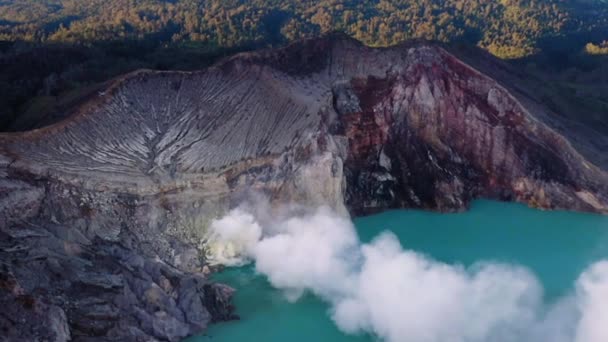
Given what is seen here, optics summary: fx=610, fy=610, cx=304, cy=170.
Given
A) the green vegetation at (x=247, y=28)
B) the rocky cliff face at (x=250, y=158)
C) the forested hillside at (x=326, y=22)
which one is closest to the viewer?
the rocky cliff face at (x=250, y=158)

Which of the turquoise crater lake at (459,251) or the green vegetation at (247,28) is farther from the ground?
the green vegetation at (247,28)

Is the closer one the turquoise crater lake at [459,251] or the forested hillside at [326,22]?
the turquoise crater lake at [459,251]

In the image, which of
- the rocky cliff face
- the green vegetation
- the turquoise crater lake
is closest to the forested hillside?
the green vegetation

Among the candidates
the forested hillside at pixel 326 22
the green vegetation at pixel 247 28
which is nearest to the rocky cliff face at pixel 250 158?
the green vegetation at pixel 247 28

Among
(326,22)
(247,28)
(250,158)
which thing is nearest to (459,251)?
(250,158)

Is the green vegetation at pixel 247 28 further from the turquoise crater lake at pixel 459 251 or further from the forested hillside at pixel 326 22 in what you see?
the turquoise crater lake at pixel 459 251

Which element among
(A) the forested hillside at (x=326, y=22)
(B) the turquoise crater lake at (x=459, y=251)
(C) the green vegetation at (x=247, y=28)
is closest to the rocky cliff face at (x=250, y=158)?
(B) the turquoise crater lake at (x=459, y=251)

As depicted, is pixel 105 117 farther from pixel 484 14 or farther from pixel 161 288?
pixel 484 14

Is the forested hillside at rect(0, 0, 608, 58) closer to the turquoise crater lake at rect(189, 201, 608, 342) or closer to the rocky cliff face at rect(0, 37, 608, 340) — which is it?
the rocky cliff face at rect(0, 37, 608, 340)

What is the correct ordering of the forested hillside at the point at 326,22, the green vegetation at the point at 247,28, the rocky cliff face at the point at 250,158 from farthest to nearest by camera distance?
the forested hillside at the point at 326,22, the green vegetation at the point at 247,28, the rocky cliff face at the point at 250,158
